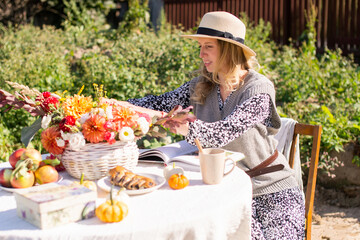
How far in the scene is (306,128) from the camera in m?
2.54

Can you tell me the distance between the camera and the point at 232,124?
223 cm

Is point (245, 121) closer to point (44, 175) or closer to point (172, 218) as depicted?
point (172, 218)

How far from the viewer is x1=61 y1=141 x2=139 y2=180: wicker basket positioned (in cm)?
176

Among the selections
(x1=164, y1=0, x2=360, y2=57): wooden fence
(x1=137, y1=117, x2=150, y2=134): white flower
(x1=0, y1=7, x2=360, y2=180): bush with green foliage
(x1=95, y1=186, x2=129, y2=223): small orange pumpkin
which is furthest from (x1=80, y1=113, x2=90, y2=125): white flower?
(x1=164, y1=0, x2=360, y2=57): wooden fence

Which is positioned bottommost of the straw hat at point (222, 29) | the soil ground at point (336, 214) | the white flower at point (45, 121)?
the soil ground at point (336, 214)

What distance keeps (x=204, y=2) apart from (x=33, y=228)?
9.73m

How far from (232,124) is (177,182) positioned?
606 mm

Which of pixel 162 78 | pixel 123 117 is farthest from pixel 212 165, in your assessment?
pixel 162 78

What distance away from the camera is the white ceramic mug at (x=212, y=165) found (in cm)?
172

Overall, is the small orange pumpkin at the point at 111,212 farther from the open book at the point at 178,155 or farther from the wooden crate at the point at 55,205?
the open book at the point at 178,155

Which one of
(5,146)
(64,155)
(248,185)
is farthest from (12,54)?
(248,185)

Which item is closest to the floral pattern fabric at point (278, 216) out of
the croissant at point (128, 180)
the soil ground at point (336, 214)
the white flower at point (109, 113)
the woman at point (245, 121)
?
the woman at point (245, 121)

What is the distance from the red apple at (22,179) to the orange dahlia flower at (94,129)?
0.86 ft

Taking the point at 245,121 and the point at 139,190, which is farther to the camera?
the point at 245,121
